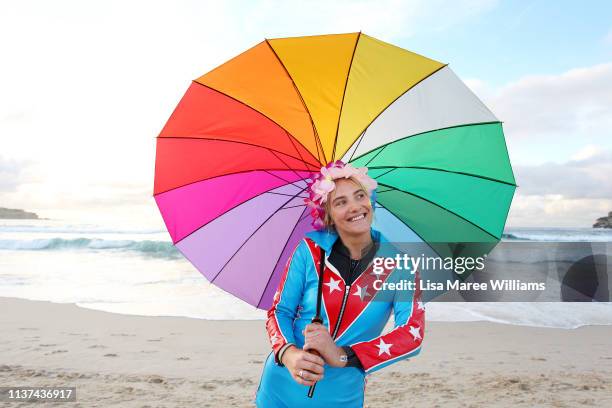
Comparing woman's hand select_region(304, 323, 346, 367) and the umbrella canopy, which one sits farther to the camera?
the umbrella canopy

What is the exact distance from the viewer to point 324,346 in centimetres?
193

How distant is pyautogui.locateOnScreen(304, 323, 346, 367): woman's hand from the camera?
1.93 m

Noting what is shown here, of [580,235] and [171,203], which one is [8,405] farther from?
[580,235]

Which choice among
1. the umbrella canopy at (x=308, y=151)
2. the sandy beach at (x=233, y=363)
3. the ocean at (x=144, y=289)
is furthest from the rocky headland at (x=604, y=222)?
the umbrella canopy at (x=308, y=151)

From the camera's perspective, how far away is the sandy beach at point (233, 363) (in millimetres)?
5391

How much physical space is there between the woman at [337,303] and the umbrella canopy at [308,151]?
454 millimetres

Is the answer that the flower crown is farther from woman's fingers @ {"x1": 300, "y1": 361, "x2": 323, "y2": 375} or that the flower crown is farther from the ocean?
the ocean

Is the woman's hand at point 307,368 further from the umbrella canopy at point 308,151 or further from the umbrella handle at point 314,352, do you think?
the umbrella canopy at point 308,151

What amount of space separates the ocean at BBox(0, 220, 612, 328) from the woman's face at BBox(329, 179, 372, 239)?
695 cm

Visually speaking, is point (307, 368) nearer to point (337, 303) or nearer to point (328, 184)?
point (337, 303)

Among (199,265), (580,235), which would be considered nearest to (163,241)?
(199,265)

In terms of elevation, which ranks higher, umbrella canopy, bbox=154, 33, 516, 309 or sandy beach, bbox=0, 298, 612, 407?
umbrella canopy, bbox=154, 33, 516, 309

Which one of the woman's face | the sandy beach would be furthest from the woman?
the sandy beach

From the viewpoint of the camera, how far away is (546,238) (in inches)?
1148
